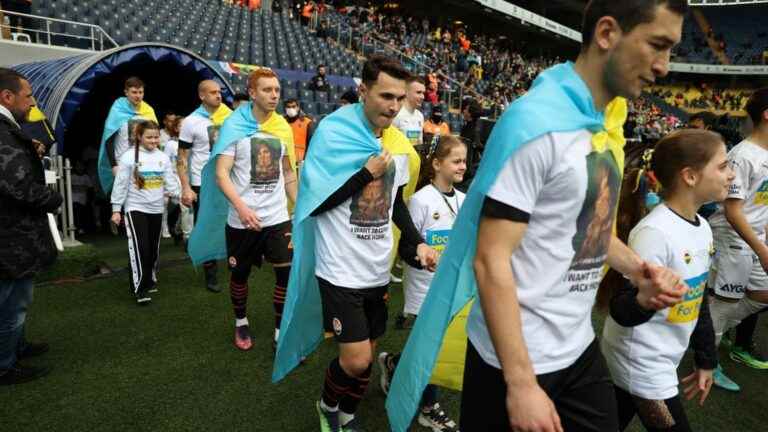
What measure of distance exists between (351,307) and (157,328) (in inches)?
103

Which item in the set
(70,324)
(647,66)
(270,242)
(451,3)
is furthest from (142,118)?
(451,3)

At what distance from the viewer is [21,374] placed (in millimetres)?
3453

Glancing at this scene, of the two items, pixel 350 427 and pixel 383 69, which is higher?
pixel 383 69

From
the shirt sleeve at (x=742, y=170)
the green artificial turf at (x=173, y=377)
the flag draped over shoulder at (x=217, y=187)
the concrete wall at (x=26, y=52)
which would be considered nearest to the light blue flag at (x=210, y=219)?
the flag draped over shoulder at (x=217, y=187)

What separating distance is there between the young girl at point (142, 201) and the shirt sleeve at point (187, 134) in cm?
59

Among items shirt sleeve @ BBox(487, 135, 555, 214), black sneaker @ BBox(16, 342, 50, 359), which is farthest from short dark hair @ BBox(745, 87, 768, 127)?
black sneaker @ BBox(16, 342, 50, 359)

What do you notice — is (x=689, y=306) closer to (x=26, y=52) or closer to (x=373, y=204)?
(x=373, y=204)

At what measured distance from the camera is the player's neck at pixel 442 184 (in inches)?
131

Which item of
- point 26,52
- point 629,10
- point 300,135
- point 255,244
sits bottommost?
point 26,52

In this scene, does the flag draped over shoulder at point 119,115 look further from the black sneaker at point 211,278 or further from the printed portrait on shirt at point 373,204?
the printed portrait on shirt at point 373,204

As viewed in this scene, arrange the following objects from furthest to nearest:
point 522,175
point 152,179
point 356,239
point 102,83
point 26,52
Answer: point 26,52, point 102,83, point 152,179, point 356,239, point 522,175

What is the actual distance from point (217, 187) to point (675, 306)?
3.44 meters

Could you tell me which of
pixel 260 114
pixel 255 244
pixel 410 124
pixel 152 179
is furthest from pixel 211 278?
pixel 410 124

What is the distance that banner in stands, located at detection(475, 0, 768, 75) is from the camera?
30855 mm
